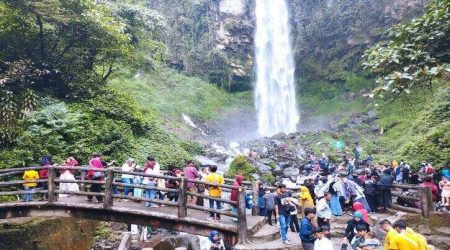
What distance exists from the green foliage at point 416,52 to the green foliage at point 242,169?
10.1 m

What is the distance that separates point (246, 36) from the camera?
49.2m

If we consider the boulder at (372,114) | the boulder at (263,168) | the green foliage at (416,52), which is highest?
the boulder at (372,114)

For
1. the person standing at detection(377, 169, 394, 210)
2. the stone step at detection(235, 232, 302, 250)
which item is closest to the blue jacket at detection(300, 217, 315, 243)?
the stone step at detection(235, 232, 302, 250)

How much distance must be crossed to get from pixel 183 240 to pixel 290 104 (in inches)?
1449

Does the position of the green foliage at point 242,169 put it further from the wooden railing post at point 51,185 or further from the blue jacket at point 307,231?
the blue jacket at point 307,231

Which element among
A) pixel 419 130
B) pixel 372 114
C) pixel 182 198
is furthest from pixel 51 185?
pixel 372 114

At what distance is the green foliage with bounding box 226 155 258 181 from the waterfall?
25.1 metres

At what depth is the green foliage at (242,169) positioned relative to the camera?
19.2m

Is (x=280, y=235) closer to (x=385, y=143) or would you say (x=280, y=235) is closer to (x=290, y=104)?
(x=385, y=143)

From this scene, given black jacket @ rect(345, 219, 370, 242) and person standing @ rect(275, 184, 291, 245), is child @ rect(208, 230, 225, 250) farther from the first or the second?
black jacket @ rect(345, 219, 370, 242)

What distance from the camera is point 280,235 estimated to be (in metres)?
8.98

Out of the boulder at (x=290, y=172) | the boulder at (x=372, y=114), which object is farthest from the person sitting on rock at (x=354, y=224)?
the boulder at (x=372, y=114)

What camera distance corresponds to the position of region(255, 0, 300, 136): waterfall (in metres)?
46.3

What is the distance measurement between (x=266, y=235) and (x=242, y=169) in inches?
436
